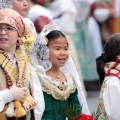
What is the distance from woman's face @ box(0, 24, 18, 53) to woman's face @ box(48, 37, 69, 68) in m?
0.57

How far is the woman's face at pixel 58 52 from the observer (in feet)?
21.8

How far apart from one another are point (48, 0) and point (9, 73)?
5.94 m

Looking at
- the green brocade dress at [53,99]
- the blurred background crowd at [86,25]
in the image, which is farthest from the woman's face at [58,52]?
the blurred background crowd at [86,25]

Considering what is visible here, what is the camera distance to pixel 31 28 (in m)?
6.97

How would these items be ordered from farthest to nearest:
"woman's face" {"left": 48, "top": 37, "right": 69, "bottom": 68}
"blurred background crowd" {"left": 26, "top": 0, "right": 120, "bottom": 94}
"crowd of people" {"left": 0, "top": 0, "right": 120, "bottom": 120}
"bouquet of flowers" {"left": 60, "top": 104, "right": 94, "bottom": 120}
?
"blurred background crowd" {"left": 26, "top": 0, "right": 120, "bottom": 94}, "woman's face" {"left": 48, "top": 37, "right": 69, "bottom": 68}, "bouquet of flowers" {"left": 60, "top": 104, "right": 94, "bottom": 120}, "crowd of people" {"left": 0, "top": 0, "right": 120, "bottom": 120}

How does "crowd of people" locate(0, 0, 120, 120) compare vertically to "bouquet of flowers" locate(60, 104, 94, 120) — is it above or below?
above

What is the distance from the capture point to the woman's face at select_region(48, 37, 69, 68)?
6.64 metres

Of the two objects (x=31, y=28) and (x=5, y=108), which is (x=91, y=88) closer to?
(x=31, y=28)

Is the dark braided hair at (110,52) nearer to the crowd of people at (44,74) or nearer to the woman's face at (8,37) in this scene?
the crowd of people at (44,74)

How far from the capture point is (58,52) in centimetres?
664

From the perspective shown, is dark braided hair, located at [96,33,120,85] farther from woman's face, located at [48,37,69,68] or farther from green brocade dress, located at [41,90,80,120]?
green brocade dress, located at [41,90,80,120]

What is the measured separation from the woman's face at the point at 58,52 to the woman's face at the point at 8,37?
57cm

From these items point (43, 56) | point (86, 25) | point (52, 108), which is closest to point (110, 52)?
point (43, 56)

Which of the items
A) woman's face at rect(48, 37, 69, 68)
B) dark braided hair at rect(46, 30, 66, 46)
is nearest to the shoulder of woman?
woman's face at rect(48, 37, 69, 68)
